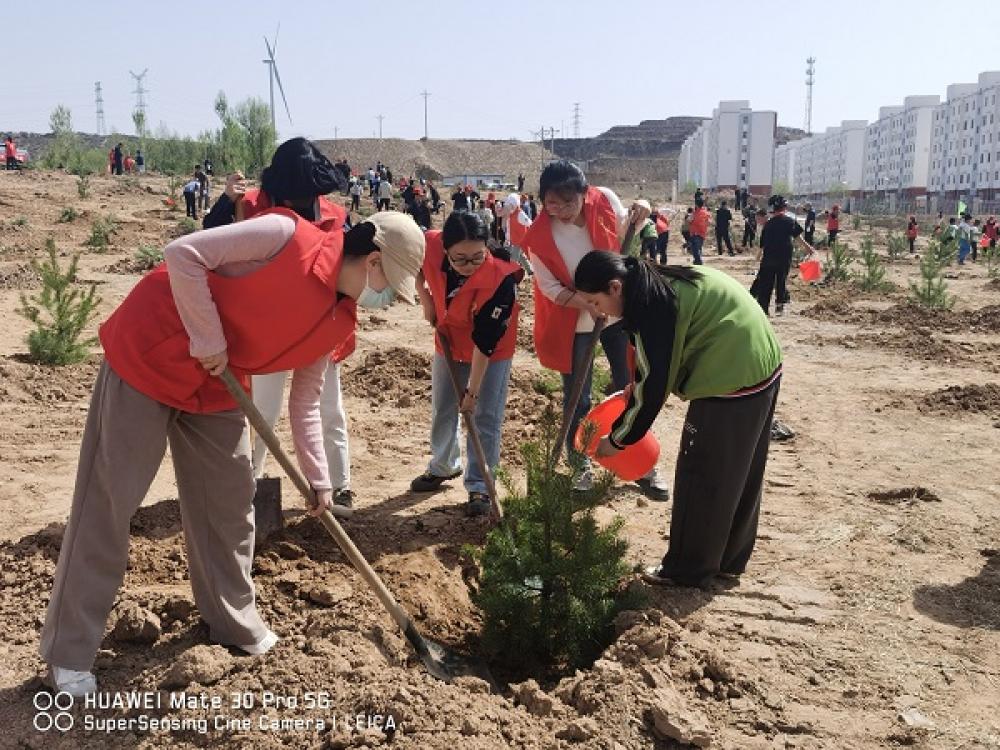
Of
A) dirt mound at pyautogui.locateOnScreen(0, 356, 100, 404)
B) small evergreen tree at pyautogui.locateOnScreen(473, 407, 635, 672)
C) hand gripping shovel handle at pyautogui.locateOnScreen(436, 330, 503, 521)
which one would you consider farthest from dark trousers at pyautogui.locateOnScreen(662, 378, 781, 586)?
dirt mound at pyautogui.locateOnScreen(0, 356, 100, 404)

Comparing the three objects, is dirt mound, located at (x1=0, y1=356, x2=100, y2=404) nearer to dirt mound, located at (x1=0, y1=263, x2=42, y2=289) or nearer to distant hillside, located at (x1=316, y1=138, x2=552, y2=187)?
dirt mound, located at (x1=0, y1=263, x2=42, y2=289)

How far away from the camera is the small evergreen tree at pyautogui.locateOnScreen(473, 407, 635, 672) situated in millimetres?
3336

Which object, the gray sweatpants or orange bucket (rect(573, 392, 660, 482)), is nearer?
the gray sweatpants

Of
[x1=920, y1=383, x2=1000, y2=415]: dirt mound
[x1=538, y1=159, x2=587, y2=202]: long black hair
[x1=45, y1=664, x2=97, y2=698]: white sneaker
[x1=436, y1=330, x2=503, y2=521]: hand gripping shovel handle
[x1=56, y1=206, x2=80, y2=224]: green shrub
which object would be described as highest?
[x1=538, y1=159, x2=587, y2=202]: long black hair

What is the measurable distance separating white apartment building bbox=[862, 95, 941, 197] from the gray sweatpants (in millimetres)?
97071

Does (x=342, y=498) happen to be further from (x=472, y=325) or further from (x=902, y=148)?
(x=902, y=148)

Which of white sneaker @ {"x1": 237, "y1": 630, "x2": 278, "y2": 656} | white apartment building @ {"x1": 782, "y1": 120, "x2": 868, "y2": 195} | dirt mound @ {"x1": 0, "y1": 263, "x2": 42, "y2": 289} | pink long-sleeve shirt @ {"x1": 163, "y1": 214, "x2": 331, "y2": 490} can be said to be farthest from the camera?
white apartment building @ {"x1": 782, "y1": 120, "x2": 868, "y2": 195}

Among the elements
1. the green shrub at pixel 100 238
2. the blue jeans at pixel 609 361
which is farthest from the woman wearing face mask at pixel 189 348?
the green shrub at pixel 100 238

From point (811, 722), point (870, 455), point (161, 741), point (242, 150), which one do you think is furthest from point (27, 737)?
point (242, 150)

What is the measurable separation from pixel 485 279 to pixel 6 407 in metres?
4.16

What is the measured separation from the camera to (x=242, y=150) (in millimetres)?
44688

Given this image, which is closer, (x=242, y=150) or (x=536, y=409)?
(x=536, y=409)

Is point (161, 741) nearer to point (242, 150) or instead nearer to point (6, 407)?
point (6, 407)

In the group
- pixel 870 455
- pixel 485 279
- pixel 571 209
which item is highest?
pixel 571 209
